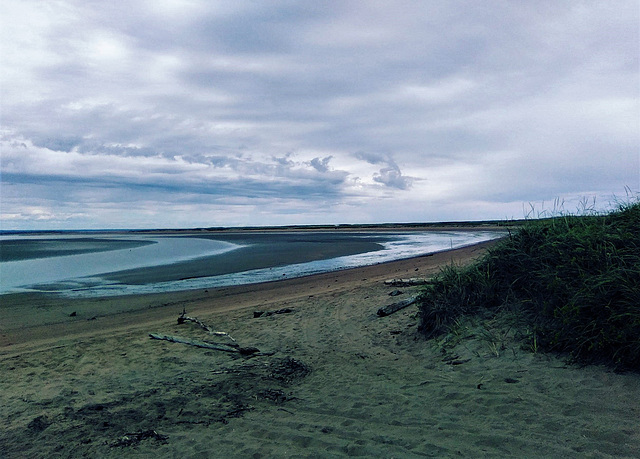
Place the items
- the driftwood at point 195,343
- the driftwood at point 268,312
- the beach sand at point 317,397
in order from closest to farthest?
1. the beach sand at point 317,397
2. the driftwood at point 195,343
3. the driftwood at point 268,312

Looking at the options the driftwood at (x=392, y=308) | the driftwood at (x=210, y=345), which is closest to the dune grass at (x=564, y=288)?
the driftwood at (x=392, y=308)

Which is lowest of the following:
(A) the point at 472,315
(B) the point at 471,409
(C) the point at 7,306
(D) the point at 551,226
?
(C) the point at 7,306

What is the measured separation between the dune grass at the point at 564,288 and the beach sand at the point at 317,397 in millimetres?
369

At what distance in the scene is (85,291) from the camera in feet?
54.4

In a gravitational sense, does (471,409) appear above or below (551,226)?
below

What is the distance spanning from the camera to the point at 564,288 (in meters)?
6.18

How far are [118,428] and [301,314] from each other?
5.93 metres

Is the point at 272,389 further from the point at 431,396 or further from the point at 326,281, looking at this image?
the point at 326,281

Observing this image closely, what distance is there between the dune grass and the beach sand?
1.21 ft

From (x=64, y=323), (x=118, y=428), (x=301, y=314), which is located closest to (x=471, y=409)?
(x=118, y=428)

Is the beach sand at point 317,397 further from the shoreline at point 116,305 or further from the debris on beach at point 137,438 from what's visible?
the shoreline at point 116,305

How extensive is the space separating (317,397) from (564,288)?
384 cm

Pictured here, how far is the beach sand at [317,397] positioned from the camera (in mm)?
4289

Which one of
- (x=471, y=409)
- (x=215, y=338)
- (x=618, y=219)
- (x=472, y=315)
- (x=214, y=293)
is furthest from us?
(x=214, y=293)
